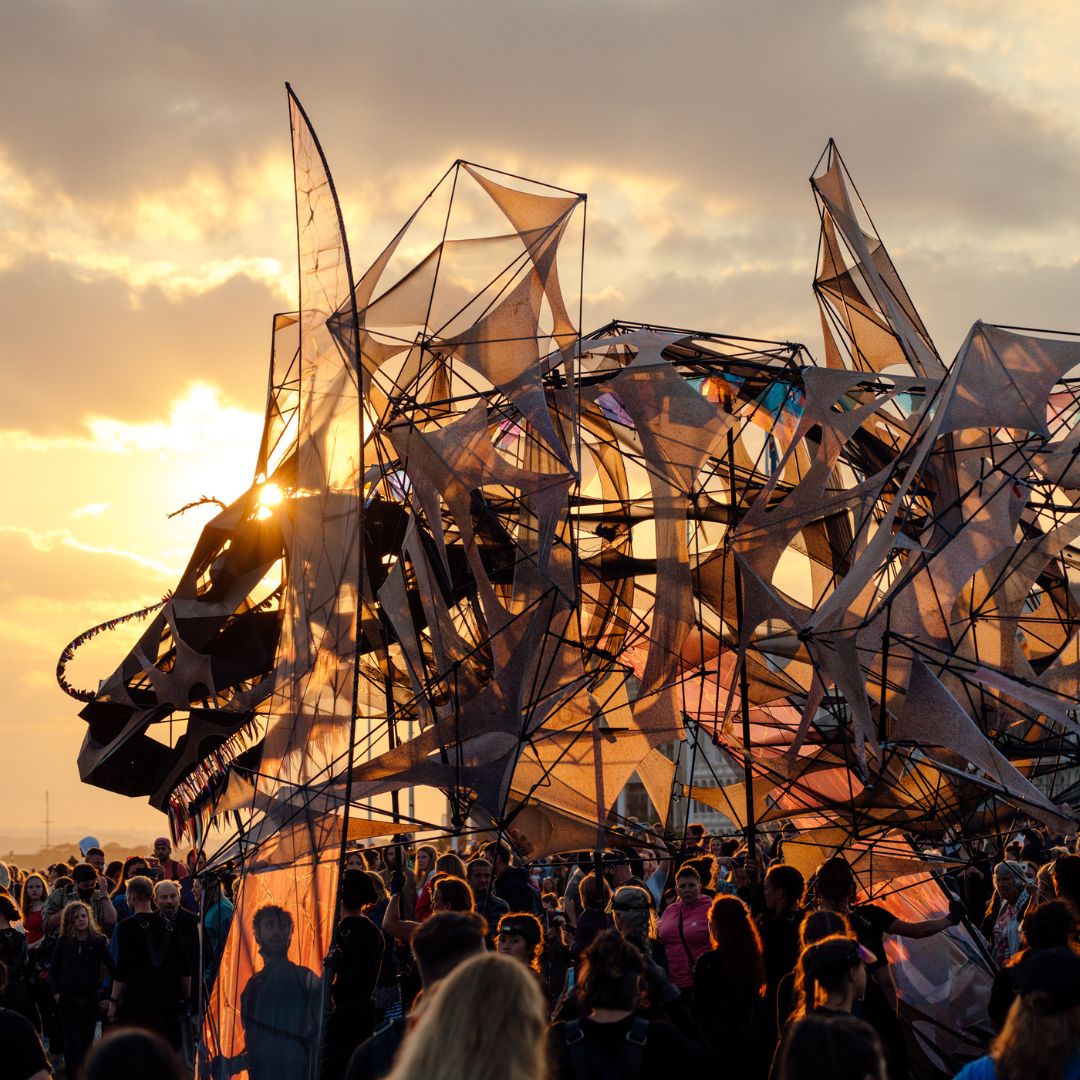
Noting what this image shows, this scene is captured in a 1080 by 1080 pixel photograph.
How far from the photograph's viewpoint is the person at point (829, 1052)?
303 centimetres

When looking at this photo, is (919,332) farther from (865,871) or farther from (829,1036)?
(829,1036)

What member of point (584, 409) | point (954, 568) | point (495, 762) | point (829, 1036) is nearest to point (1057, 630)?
point (954, 568)

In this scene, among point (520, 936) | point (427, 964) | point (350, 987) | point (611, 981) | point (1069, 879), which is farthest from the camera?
point (350, 987)

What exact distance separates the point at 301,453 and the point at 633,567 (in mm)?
7596

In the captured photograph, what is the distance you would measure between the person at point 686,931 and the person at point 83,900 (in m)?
5.56

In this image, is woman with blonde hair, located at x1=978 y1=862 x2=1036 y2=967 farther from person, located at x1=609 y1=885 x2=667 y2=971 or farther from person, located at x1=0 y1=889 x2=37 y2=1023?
person, located at x1=0 y1=889 x2=37 y2=1023

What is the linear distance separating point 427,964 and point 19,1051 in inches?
60.1

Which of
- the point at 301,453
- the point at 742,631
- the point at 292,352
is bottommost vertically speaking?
the point at 742,631

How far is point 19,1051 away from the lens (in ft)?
13.8

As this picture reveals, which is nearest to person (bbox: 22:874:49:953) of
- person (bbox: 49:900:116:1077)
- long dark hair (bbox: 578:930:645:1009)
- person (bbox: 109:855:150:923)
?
person (bbox: 109:855:150:923)

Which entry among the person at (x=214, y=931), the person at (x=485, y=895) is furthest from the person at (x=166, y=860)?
the person at (x=485, y=895)

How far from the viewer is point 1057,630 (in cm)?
1794

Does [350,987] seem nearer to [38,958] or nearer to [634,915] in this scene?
[634,915]

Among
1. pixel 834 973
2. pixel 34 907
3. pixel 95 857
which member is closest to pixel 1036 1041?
pixel 834 973
